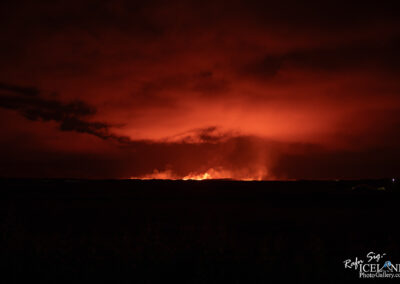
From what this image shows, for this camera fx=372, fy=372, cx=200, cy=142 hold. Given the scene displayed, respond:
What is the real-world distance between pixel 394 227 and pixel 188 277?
19253 millimetres

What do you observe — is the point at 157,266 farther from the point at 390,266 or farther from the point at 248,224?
the point at 248,224

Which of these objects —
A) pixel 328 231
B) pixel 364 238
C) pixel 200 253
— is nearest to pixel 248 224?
pixel 328 231

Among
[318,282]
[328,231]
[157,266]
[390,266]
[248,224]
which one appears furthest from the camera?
[248,224]

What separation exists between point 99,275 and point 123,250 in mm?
1754

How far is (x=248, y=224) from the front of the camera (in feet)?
82.2

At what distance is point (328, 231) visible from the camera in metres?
21.2

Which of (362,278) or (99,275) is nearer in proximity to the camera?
(99,275)

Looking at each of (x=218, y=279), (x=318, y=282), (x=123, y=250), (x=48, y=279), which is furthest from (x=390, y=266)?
(x=48, y=279)

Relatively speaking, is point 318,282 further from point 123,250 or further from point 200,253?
point 123,250

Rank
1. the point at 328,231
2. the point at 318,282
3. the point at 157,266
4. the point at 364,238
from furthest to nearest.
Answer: the point at 328,231, the point at 364,238, the point at 157,266, the point at 318,282

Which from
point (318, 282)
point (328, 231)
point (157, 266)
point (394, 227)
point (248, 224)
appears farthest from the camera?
point (248, 224)

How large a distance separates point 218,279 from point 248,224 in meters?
17.1

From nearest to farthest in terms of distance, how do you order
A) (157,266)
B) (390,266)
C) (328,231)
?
(157,266) → (390,266) → (328,231)

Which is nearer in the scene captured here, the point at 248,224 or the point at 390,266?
the point at 390,266
